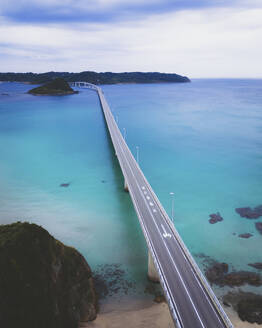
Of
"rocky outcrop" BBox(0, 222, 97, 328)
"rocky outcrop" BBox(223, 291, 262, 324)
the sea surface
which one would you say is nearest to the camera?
"rocky outcrop" BBox(0, 222, 97, 328)

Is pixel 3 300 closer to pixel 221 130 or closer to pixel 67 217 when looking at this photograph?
pixel 67 217

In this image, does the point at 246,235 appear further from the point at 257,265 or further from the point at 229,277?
the point at 229,277

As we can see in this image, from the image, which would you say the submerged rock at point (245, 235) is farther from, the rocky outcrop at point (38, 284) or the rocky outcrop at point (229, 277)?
the rocky outcrop at point (38, 284)

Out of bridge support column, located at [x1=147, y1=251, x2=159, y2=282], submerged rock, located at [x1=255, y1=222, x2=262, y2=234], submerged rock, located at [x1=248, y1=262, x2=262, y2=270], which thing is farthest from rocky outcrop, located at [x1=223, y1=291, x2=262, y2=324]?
submerged rock, located at [x1=255, y1=222, x2=262, y2=234]

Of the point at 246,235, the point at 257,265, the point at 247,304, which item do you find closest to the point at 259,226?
the point at 246,235

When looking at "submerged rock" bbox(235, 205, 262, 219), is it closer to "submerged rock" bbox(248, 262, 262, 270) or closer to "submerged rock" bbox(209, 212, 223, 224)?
"submerged rock" bbox(209, 212, 223, 224)
